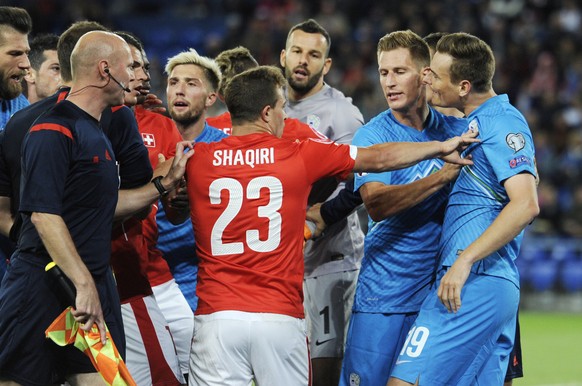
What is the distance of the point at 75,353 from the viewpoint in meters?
5.09

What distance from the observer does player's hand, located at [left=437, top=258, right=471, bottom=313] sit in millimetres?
5254

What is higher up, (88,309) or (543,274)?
(88,309)

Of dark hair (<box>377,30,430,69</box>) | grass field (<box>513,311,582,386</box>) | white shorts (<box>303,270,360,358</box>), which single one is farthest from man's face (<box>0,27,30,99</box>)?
grass field (<box>513,311,582,386</box>)

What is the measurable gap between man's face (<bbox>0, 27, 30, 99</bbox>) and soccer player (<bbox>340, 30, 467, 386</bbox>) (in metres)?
2.41

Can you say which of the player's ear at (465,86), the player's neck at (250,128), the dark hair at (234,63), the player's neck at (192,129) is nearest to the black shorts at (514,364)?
the player's ear at (465,86)

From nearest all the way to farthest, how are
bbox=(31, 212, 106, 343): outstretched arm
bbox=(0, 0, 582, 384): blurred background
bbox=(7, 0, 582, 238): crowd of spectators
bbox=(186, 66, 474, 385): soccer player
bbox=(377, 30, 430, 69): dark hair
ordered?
bbox=(31, 212, 106, 343): outstretched arm, bbox=(186, 66, 474, 385): soccer player, bbox=(377, 30, 430, 69): dark hair, bbox=(0, 0, 582, 384): blurred background, bbox=(7, 0, 582, 238): crowd of spectators

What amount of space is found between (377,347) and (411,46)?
2.03m

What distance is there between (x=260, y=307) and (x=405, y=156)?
1223 millimetres

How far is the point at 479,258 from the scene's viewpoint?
5270 millimetres

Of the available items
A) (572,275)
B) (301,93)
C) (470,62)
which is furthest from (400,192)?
(572,275)

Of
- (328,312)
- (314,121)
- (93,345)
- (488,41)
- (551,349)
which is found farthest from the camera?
(488,41)

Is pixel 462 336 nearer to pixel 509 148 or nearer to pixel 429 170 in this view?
pixel 509 148

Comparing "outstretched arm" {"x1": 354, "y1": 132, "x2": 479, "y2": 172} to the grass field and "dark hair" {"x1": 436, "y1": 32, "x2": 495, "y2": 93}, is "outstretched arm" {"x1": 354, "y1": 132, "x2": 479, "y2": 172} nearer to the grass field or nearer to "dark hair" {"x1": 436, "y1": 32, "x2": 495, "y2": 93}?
"dark hair" {"x1": 436, "y1": 32, "x2": 495, "y2": 93}

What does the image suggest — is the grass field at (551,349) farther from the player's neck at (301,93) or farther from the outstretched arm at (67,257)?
the outstretched arm at (67,257)
